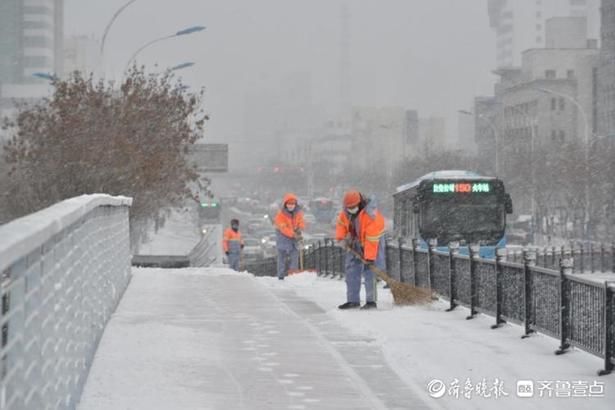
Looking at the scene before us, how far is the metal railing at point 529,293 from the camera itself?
43.1ft

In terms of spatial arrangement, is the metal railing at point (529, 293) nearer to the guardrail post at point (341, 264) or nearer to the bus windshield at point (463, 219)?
the guardrail post at point (341, 264)

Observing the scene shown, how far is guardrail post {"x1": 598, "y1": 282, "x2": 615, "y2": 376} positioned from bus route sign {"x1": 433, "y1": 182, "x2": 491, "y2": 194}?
2584 centimetres

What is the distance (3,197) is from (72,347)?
30532 mm

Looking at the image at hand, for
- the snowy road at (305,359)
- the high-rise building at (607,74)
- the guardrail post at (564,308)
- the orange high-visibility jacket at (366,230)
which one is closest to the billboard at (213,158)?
the snowy road at (305,359)

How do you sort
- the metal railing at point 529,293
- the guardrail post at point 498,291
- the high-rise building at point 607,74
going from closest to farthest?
the metal railing at point 529,293
the guardrail post at point 498,291
the high-rise building at point 607,74

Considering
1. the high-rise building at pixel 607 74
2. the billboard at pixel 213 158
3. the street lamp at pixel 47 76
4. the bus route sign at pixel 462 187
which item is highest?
the high-rise building at pixel 607 74

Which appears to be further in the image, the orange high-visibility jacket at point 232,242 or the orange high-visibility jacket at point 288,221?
the orange high-visibility jacket at point 232,242

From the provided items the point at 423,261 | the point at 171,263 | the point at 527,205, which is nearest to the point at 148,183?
the point at 171,263

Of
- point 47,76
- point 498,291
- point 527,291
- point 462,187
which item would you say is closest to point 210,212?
point 47,76

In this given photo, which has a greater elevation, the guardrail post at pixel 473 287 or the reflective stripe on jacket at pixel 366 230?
the reflective stripe on jacket at pixel 366 230

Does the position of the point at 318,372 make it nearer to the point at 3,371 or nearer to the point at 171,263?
the point at 3,371

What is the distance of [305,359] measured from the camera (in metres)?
13.0

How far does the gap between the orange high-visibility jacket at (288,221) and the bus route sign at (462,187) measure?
11.2 meters

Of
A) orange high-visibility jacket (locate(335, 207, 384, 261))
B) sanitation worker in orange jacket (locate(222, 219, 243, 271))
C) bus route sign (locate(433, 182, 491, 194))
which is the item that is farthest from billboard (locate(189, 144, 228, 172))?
orange high-visibility jacket (locate(335, 207, 384, 261))
